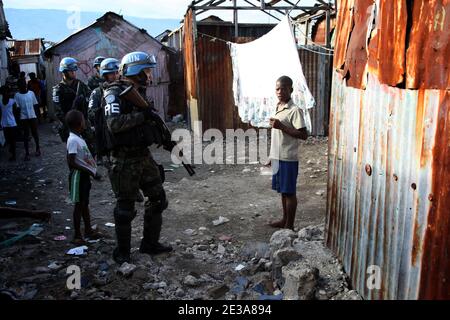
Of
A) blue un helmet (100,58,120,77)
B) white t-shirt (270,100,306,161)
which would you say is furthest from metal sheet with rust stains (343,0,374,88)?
blue un helmet (100,58,120,77)

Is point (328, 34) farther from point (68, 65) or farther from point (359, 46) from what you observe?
point (359, 46)

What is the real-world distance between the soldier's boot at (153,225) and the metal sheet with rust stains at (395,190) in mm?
1579

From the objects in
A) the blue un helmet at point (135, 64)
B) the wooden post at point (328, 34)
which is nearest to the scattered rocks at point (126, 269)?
the blue un helmet at point (135, 64)

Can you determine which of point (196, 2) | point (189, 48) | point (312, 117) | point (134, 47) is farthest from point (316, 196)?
point (134, 47)

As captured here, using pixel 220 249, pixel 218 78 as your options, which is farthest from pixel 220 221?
pixel 218 78

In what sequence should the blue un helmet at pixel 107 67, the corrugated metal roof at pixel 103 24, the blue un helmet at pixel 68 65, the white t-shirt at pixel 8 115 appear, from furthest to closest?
1. the corrugated metal roof at pixel 103 24
2. the white t-shirt at pixel 8 115
3. the blue un helmet at pixel 68 65
4. the blue un helmet at pixel 107 67

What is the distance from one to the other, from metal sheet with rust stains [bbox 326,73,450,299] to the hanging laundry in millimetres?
4646

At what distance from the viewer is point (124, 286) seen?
317 centimetres

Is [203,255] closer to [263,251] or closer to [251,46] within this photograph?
[263,251]

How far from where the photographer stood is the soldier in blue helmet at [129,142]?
327 centimetres

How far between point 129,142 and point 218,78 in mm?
6433

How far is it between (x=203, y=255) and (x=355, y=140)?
1.86 meters

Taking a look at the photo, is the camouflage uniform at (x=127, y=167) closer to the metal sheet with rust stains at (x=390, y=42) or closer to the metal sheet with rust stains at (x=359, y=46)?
the metal sheet with rust stains at (x=359, y=46)

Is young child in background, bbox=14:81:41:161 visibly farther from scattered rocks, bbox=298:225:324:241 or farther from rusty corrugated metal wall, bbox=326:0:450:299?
rusty corrugated metal wall, bbox=326:0:450:299
